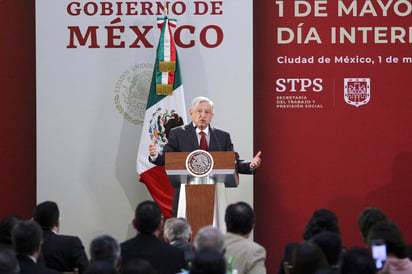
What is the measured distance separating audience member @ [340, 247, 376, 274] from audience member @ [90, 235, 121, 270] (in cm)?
114

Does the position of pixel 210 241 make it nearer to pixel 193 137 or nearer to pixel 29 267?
pixel 29 267

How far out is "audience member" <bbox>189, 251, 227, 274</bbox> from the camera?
3.50m

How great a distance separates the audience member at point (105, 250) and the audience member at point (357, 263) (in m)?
1.14

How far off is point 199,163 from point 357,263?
2439 mm

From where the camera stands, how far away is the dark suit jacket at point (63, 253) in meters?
5.33

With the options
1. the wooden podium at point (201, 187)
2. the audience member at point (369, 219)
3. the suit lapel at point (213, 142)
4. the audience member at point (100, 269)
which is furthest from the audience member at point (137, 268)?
the suit lapel at point (213, 142)

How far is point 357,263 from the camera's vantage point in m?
3.94

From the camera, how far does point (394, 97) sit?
843 cm

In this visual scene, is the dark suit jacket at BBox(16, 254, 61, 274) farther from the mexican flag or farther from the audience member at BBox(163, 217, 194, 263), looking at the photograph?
the mexican flag

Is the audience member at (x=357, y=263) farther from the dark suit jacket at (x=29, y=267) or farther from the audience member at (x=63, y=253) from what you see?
the audience member at (x=63, y=253)

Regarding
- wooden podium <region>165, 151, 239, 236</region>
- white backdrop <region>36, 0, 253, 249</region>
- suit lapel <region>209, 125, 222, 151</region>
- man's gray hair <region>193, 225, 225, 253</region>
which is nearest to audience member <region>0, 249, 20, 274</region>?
man's gray hair <region>193, 225, 225, 253</region>

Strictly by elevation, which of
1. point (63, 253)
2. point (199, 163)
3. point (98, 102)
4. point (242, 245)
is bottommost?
point (63, 253)

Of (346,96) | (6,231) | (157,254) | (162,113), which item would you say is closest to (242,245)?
(157,254)

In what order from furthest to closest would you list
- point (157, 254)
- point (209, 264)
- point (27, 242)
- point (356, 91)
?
point (356, 91), point (157, 254), point (27, 242), point (209, 264)
